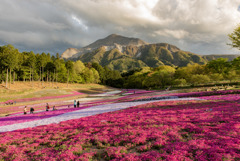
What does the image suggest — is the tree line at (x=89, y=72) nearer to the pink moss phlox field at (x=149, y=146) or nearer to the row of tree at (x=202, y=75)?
the row of tree at (x=202, y=75)

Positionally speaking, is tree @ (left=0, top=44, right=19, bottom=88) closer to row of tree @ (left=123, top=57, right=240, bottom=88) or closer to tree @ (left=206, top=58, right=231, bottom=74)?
row of tree @ (left=123, top=57, right=240, bottom=88)

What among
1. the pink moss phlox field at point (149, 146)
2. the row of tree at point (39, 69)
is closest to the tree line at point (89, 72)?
the row of tree at point (39, 69)

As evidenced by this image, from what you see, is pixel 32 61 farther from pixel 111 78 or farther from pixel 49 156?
pixel 111 78

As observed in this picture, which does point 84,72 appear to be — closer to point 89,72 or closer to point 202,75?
point 89,72

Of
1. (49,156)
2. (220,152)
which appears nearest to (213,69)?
(220,152)

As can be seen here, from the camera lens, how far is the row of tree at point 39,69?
62.3 metres

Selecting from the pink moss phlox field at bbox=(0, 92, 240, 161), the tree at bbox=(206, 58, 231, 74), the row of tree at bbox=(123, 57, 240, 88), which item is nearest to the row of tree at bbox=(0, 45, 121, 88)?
the row of tree at bbox=(123, 57, 240, 88)

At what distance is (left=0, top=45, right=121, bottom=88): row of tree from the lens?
62.3m

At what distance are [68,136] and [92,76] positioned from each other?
388ft

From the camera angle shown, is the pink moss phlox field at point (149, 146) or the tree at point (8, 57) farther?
the tree at point (8, 57)

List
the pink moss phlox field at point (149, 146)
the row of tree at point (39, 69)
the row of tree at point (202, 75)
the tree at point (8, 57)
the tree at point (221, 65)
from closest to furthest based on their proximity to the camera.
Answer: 1. the pink moss phlox field at point (149, 146)
2. the row of tree at point (202, 75)
3. the tree at point (8, 57)
4. the row of tree at point (39, 69)
5. the tree at point (221, 65)

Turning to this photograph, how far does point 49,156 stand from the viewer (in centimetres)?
850

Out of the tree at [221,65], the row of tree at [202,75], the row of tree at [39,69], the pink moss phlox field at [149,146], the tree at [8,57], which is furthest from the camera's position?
the tree at [221,65]

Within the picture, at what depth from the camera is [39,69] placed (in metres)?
99.8
